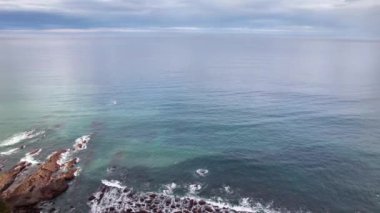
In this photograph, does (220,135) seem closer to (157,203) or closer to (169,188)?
(169,188)

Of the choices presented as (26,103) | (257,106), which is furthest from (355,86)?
(26,103)

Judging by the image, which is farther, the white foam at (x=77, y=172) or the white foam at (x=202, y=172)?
the white foam at (x=77, y=172)

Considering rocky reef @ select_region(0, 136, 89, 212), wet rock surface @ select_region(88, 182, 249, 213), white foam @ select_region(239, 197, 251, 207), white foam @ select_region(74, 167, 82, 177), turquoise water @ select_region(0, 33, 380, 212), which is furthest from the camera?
white foam @ select_region(74, 167, 82, 177)

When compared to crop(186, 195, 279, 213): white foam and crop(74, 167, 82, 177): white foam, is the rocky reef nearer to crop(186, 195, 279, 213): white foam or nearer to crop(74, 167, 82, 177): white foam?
crop(74, 167, 82, 177): white foam

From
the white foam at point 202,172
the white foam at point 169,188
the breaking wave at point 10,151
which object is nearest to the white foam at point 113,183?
the white foam at point 169,188

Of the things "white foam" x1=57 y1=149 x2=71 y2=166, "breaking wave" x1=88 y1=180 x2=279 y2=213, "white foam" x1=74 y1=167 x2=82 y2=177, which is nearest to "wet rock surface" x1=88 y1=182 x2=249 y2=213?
→ "breaking wave" x1=88 y1=180 x2=279 y2=213

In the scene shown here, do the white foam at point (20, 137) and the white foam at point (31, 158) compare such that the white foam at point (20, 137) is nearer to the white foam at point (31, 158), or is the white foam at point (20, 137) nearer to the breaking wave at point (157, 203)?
the white foam at point (31, 158)

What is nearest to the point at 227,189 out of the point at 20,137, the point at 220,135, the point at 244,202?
the point at 244,202
